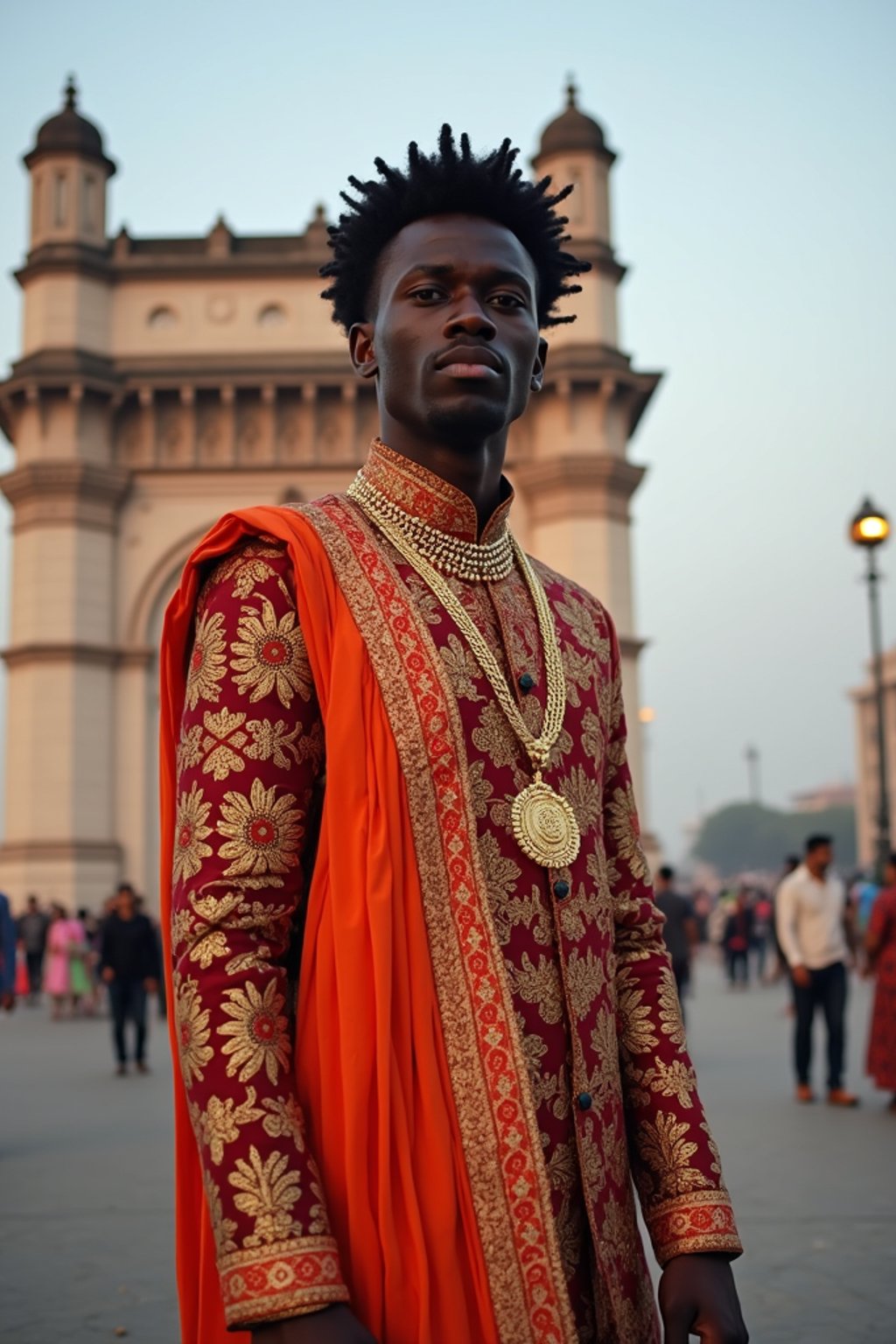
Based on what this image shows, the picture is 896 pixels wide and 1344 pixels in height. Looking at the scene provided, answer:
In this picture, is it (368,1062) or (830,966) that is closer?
(368,1062)

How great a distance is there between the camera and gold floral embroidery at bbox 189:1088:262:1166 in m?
1.74

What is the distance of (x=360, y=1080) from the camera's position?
5.97 ft

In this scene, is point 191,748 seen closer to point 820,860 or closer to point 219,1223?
point 219,1223

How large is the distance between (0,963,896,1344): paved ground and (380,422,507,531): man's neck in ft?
11.4

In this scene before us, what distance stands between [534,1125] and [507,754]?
1.75 feet

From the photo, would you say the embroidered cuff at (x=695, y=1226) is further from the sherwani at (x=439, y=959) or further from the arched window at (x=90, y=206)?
the arched window at (x=90, y=206)

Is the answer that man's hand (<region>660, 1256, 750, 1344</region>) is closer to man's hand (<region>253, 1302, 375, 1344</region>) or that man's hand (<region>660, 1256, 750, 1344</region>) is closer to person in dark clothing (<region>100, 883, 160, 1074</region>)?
man's hand (<region>253, 1302, 375, 1344</region>)

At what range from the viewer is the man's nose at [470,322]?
2135 mm

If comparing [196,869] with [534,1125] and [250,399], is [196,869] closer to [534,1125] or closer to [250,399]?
[534,1125]

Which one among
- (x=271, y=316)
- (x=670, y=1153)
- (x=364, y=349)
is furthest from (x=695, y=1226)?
(x=271, y=316)

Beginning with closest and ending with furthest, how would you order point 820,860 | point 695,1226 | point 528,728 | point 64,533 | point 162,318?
point 695,1226 < point 528,728 < point 820,860 < point 64,533 < point 162,318

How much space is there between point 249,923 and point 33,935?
19097 millimetres

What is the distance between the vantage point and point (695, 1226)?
6.73ft

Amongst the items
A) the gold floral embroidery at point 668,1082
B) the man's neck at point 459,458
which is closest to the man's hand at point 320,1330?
the gold floral embroidery at point 668,1082
